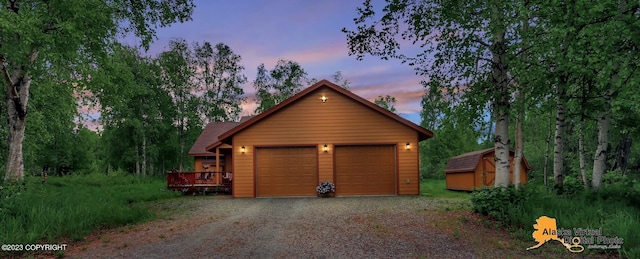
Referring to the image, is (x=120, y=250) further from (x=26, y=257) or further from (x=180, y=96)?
(x=180, y=96)

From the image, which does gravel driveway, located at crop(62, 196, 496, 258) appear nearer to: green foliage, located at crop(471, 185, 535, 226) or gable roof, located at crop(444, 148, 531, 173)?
green foliage, located at crop(471, 185, 535, 226)

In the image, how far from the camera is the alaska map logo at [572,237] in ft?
17.2

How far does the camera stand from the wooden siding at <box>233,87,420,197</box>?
14.3 m

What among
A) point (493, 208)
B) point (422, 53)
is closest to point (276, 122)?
point (422, 53)

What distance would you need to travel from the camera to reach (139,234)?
7.09 meters

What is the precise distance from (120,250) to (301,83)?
30882 mm

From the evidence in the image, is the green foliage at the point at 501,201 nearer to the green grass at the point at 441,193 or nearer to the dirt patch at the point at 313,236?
the dirt patch at the point at 313,236

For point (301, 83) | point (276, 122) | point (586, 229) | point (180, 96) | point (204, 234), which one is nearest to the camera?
point (586, 229)

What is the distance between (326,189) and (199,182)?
6678 millimetres

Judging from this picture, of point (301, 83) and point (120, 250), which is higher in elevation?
point (301, 83)

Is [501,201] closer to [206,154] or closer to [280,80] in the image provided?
[206,154]

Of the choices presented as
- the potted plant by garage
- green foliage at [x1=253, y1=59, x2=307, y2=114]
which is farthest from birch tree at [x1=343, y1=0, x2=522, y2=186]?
green foliage at [x1=253, y1=59, x2=307, y2=114]

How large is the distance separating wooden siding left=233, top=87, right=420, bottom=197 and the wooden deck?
2.67m

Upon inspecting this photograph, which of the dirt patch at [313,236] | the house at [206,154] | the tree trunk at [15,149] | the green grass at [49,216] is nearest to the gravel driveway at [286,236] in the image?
the dirt patch at [313,236]
